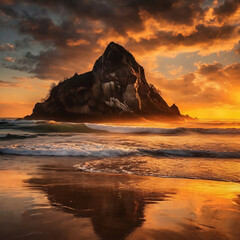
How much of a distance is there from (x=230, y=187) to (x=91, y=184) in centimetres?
267

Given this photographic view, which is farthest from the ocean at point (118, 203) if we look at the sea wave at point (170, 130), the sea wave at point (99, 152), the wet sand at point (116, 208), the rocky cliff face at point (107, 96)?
the rocky cliff face at point (107, 96)

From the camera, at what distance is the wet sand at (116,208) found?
2.08 meters

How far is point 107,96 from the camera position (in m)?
68.6

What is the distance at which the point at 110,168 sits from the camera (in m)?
6.06

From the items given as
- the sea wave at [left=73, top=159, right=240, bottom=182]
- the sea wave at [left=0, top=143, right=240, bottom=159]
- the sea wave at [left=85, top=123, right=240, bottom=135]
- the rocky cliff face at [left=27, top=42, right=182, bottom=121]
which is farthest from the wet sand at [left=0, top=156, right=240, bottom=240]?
the rocky cliff face at [left=27, top=42, right=182, bottom=121]

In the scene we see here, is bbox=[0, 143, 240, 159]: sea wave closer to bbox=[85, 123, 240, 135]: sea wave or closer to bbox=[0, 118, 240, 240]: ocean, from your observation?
bbox=[0, 118, 240, 240]: ocean

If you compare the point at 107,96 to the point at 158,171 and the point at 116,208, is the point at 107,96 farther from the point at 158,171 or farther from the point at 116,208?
the point at 116,208

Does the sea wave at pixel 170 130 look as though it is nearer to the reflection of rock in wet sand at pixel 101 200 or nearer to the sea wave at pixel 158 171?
the sea wave at pixel 158 171

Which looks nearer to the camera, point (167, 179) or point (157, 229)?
point (157, 229)

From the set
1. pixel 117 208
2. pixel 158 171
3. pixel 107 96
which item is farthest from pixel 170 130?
pixel 107 96

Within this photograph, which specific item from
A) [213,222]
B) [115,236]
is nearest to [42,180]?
[115,236]

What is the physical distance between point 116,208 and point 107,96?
6642 cm

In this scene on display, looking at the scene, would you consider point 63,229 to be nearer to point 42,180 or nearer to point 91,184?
point 91,184

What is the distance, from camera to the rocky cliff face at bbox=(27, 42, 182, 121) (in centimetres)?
6806
